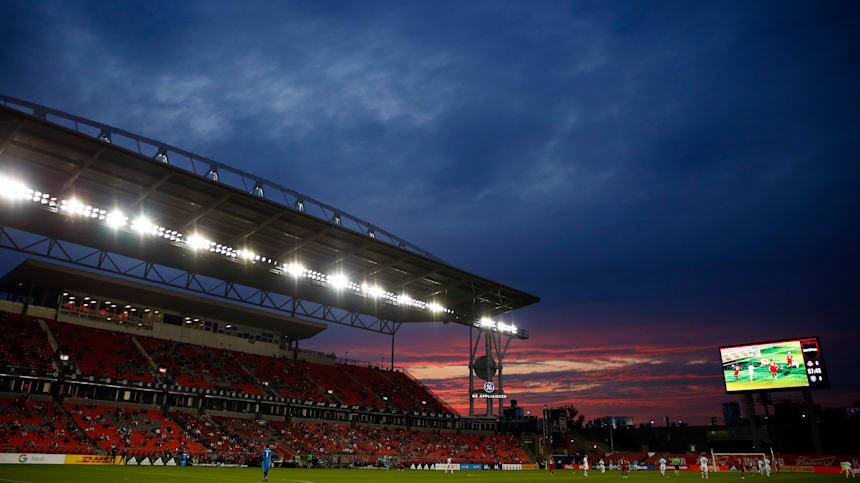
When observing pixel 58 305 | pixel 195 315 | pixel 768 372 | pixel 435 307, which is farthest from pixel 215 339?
pixel 768 372

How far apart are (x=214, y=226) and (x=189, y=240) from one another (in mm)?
2210

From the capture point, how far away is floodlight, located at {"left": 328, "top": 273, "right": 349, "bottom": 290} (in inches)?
2082

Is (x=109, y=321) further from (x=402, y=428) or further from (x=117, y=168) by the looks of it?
(x=402, y=428)

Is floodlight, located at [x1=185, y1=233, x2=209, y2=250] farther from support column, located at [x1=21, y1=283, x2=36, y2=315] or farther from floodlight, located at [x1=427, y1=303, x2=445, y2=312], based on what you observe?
floodlight, located at [x1=427, y1=303, x2=445, y2=312]

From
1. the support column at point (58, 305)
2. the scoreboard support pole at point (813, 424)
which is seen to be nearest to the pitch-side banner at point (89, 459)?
the support column at point (58, 305)

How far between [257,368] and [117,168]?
31.2m

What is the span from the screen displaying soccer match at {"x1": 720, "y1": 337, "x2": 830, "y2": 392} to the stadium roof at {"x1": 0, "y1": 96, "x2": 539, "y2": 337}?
2281 cm

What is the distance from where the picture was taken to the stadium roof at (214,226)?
33531 mm

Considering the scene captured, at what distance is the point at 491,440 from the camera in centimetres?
7025

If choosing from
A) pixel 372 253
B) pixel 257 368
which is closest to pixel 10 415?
pixel 257 368

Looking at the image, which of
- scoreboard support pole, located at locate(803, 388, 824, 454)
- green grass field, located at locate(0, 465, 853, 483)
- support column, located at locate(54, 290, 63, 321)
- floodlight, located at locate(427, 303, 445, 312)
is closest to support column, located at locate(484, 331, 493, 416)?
floodlight, located at locate(427, 303, 445, 312)

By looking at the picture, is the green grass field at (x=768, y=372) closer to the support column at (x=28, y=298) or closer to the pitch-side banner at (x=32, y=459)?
the pitch-side banner at (x=32, y=459)

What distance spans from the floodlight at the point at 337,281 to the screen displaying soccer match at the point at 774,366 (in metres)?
40.3

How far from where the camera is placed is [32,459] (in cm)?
3266
